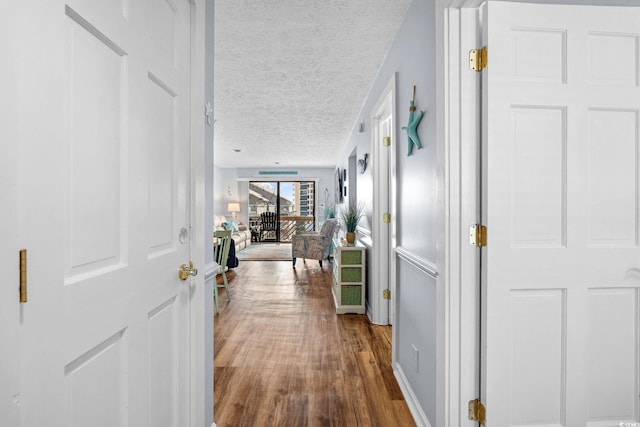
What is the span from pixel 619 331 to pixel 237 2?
2.53 m

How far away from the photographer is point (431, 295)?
5.70ft

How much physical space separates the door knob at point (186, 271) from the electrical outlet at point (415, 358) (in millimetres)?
1300

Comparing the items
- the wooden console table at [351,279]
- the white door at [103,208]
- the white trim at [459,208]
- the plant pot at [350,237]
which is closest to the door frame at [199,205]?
the white door at [103,208]

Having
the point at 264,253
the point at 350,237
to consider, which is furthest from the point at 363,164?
the point at 264,253

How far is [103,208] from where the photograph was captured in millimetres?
887

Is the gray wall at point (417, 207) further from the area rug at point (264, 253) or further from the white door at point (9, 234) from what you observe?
the area rug at point (264, 253)

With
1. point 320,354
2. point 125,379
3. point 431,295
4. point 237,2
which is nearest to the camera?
point 125,379

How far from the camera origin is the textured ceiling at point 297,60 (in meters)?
2.14

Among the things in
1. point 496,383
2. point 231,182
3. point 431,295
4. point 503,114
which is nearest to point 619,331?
point 496,383

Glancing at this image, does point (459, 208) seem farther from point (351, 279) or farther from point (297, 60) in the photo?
point (351, 279)

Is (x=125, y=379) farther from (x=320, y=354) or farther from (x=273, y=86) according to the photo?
(x=273, y=86)

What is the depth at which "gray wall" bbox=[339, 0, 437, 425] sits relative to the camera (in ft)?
5.66

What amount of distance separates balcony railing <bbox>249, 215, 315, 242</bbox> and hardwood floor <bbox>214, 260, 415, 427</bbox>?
6.60m

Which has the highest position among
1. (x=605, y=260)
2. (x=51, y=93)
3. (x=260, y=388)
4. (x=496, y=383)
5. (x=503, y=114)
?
(x=503, y=114)
